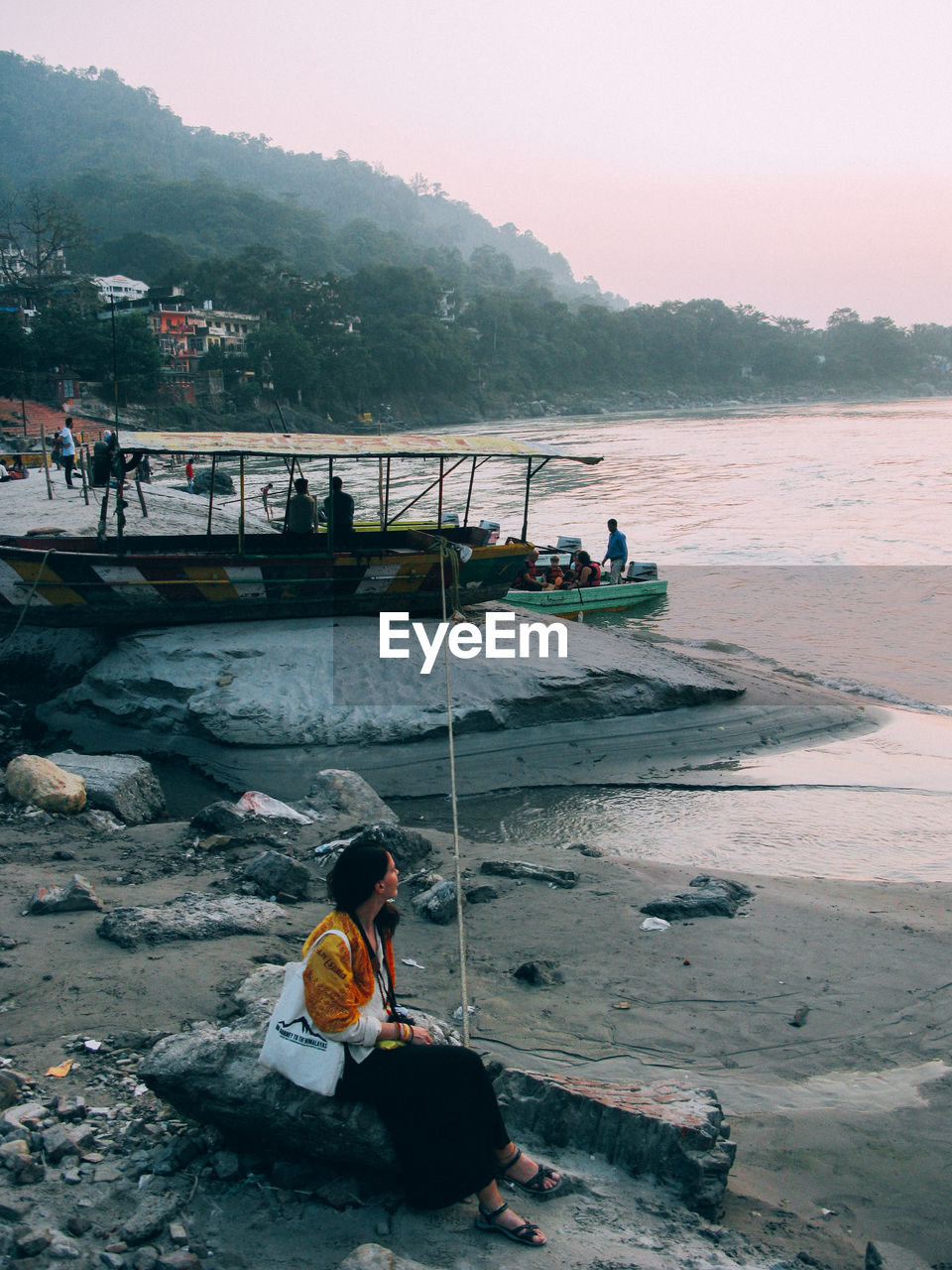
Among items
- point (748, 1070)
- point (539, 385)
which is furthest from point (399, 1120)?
point (539, 385)

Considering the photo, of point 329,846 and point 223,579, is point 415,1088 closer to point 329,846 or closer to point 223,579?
point 329,846

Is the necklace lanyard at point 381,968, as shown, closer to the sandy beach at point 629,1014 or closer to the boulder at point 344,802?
the sandy beach at point 629,1014

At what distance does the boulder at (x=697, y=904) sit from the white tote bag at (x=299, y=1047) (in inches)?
126

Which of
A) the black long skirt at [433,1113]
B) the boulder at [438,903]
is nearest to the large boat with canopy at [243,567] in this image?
the boulder at [438,903]

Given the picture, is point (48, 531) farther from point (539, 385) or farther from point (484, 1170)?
point (539, 385)

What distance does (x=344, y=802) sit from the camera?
7.68 metres

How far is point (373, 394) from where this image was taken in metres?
78.3

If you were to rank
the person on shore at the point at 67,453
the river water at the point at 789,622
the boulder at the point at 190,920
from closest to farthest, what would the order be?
the boulder at the point at 190,920, the river water at the point at 789,622, the person on shore at the point at 67,453

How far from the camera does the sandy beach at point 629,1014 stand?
10.3ft

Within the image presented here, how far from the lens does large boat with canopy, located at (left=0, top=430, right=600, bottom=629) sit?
10.3 m

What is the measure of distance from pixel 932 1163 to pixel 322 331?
76.5m

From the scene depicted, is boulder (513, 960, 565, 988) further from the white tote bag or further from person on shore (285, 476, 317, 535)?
person on shore (285, 476, 317, 535)
